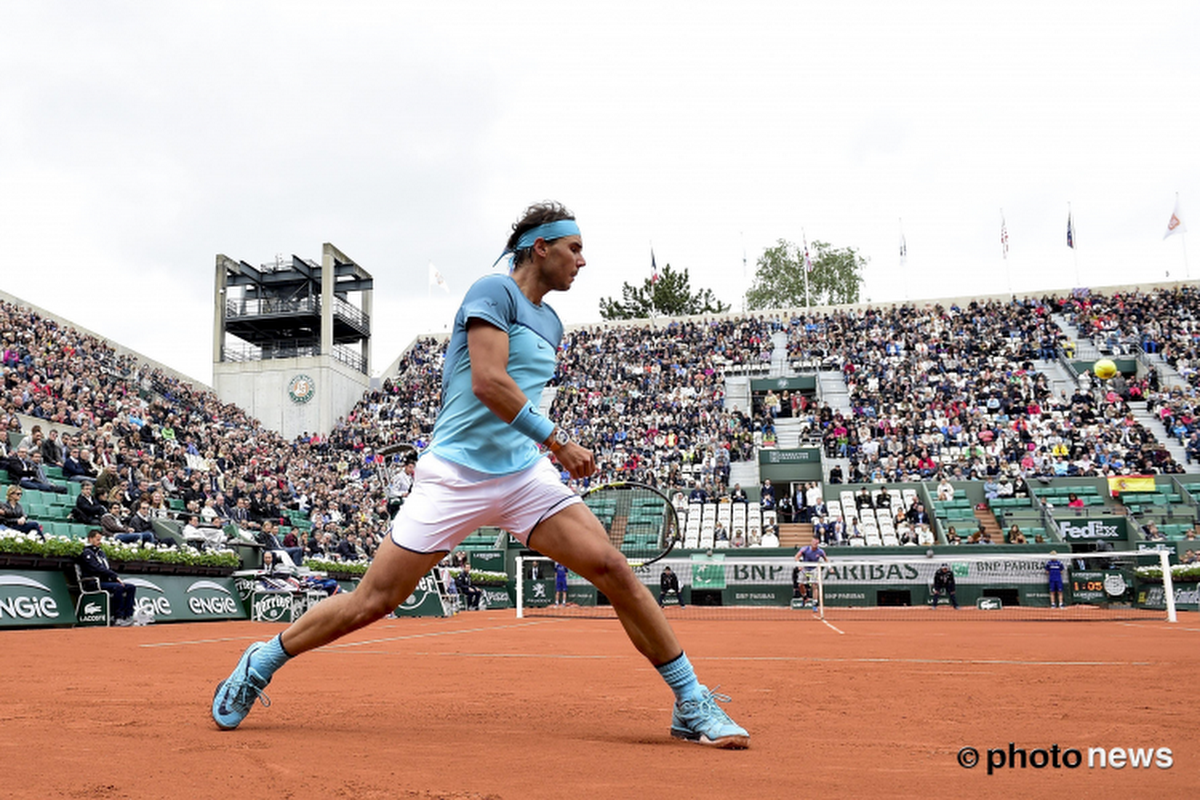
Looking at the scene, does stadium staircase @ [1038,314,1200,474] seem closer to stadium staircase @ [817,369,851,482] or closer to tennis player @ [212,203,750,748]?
stadium staircase @ [817,369,851,482]

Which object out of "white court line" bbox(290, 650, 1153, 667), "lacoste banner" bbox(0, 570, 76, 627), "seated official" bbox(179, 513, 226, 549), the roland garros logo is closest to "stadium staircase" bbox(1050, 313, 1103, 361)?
the roland garros logo

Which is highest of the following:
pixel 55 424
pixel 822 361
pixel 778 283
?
pixel 778 283

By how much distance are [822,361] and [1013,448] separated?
10061 mm

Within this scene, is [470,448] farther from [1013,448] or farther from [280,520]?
[1013,448]

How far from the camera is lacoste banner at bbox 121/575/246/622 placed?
13727mm

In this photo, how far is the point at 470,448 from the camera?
3557mm

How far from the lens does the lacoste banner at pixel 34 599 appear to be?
11516 mm

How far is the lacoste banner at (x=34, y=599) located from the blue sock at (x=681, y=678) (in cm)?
1094

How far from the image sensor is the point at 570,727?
12.3 feet

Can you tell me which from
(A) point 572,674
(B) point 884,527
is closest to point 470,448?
(A) point 572,674

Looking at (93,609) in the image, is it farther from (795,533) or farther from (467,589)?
(795,533)

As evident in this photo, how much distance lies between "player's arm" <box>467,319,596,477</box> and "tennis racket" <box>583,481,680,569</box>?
4.84 feet

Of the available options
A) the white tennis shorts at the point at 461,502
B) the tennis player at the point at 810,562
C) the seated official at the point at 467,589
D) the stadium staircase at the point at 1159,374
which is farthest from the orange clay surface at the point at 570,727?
the stadium staircase at the point at 1159,374

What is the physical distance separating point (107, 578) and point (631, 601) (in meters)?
11.6
